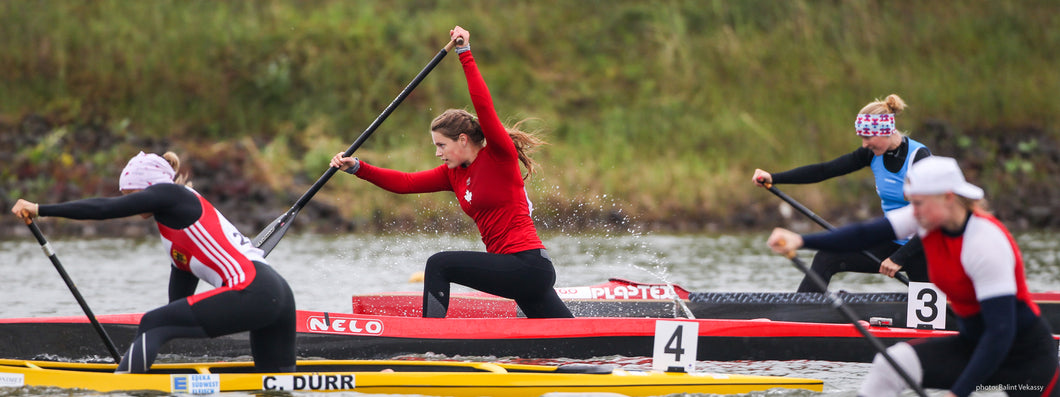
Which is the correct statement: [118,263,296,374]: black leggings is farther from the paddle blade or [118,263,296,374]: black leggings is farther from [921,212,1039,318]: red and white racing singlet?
[921,212,1039,318]: red and white racing singlet

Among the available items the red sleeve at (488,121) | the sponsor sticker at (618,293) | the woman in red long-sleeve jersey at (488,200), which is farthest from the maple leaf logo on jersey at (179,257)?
the sponsor sticker at (618,293)

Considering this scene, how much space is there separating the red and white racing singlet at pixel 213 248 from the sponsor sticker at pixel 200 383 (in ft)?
1.96

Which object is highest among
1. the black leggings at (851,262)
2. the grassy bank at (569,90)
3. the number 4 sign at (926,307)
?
the grassy bank at (569,90)

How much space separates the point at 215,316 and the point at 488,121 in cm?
190

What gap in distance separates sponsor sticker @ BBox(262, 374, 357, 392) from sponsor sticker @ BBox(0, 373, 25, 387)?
142cm

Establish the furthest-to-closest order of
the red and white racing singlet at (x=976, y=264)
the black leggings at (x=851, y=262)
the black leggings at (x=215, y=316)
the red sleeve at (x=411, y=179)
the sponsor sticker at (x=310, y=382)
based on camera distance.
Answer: the black leggings at (x=851, y=262)
the red sleeve at (x=411, y=179)
the sponsor sticker at (x=310, y=382)
the black leggings at (x=215, y=316)
the red and white racing singlet at (x=976, y=264)

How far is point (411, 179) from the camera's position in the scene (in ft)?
23.4

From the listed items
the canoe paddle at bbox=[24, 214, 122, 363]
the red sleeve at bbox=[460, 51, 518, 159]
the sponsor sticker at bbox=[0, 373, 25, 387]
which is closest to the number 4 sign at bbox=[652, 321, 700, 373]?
the red sleeve at bbox=[460, 51, 518, 159]

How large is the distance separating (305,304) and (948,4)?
20173 millimetres

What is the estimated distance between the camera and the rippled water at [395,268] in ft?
35.9

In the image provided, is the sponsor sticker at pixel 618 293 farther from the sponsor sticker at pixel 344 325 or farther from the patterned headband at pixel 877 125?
the patterned headband at pixel 877 125

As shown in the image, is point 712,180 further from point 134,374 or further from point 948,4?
point 134,374

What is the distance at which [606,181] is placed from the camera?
2067 cm

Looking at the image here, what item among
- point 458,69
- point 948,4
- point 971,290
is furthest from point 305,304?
point 948,4
